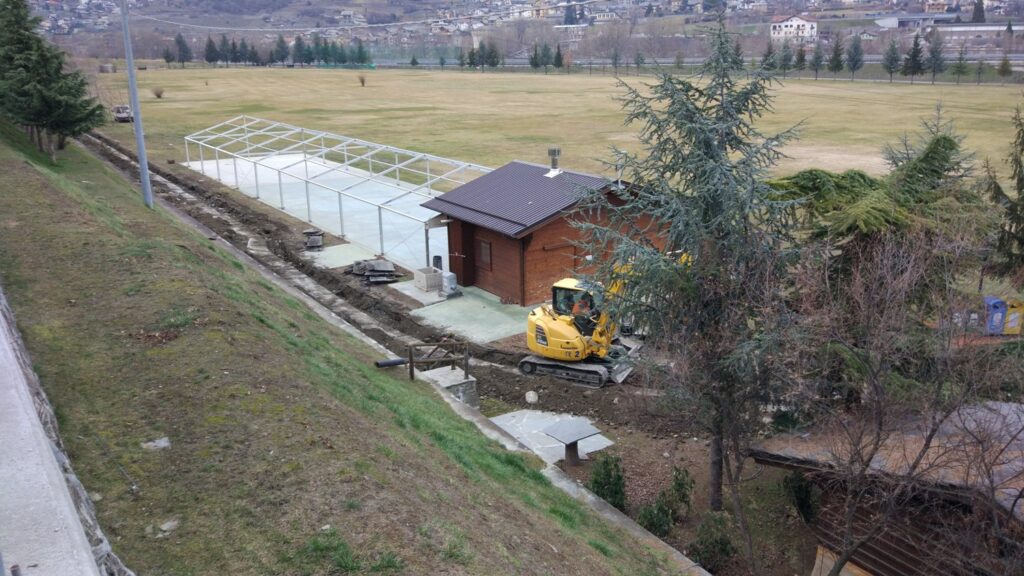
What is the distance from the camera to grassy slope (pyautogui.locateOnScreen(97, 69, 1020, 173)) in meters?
54.5

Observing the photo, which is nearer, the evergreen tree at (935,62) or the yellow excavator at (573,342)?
the yellow excavator at (573,342)

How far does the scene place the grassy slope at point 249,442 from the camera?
26.1 feet

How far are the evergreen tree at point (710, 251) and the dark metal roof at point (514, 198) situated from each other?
8.15 m

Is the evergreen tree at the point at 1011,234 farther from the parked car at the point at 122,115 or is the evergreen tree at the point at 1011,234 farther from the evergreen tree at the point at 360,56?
the evergreen tree at the point at 360,56

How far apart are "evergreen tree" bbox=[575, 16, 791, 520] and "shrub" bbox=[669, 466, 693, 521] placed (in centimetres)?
44

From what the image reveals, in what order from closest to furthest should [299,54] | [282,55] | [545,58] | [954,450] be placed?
[954,450]
[545,58]
[299,54]
[282,55]

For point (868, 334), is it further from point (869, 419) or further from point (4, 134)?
point (4, 134)

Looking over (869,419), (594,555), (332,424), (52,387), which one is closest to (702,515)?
(594,555)

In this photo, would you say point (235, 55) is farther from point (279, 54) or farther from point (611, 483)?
point (611, 483)

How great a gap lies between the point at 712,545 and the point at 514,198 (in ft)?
47.5

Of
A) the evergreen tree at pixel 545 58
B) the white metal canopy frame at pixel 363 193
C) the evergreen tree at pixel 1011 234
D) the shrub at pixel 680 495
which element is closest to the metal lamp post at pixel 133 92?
the white metal canopy frame at pixel 363 193

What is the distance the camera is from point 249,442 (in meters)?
9.63

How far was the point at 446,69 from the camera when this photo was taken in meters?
162

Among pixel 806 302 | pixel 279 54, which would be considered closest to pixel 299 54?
pixel 279 54
